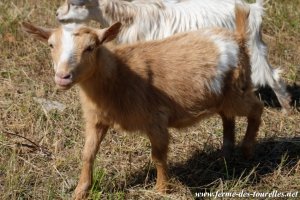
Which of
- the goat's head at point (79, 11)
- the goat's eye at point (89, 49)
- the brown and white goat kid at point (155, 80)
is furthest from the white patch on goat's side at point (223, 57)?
the goat's head at point (79, 11)

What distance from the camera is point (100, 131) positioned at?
429cm

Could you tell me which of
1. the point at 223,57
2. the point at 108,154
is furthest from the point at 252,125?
the point at 108,154

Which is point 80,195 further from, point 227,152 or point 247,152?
point 247,152

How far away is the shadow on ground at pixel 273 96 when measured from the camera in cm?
637

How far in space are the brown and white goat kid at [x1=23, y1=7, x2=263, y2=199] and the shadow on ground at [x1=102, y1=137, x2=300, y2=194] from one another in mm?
308

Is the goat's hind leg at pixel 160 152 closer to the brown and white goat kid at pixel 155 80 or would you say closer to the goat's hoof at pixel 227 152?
the brown and white goat kid at pixel 155 80

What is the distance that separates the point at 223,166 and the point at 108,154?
37.9 inches

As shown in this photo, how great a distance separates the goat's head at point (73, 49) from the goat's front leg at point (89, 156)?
0.53 metres

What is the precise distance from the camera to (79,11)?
243 inches

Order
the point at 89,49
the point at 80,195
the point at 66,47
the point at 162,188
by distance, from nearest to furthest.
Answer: the point at 66,47
the point at 89,49
the point at 80,195
the point at 162,188

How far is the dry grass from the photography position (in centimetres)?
433

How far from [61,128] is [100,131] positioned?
1.03 m

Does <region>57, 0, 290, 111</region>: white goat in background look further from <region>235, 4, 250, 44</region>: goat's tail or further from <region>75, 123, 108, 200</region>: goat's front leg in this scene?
<region>75, 123, 108, 200</region>: goat's front leg

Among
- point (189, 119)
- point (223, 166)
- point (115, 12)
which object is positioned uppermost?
point (115, 12)
